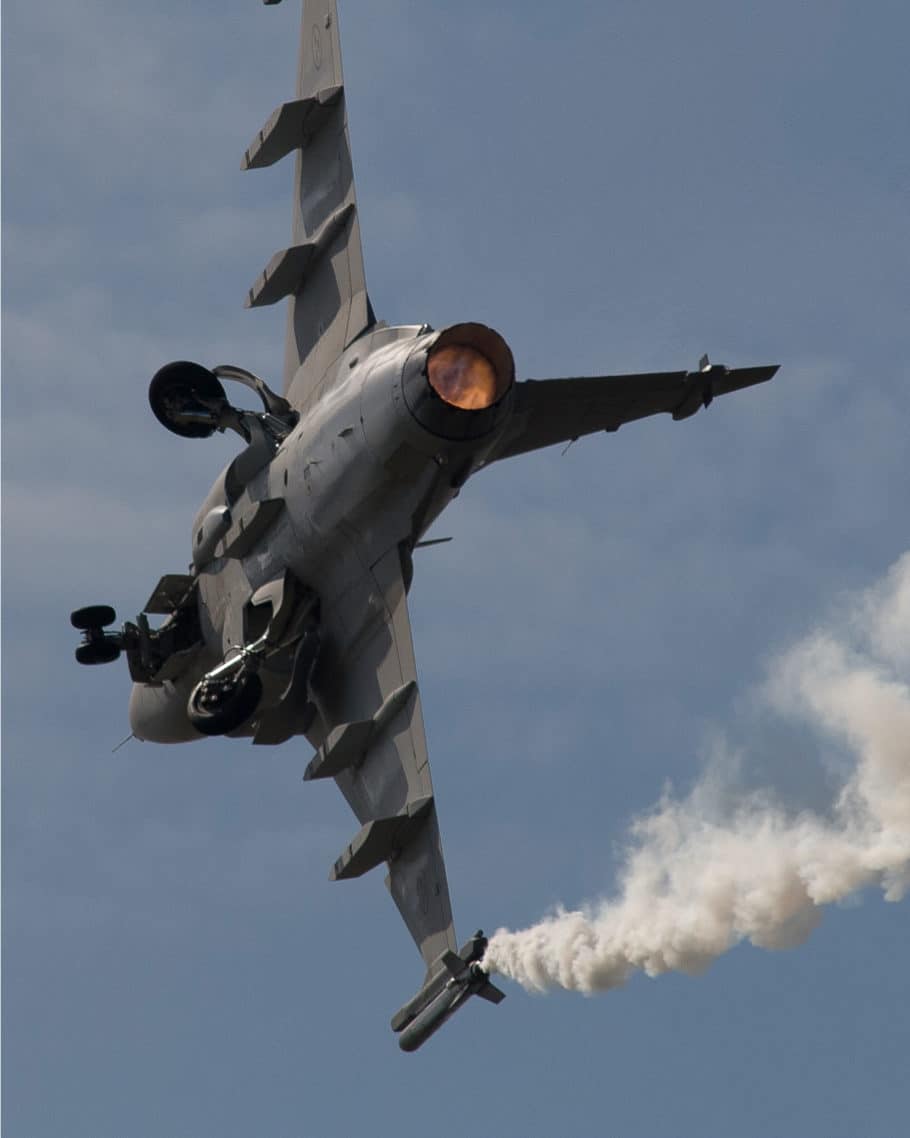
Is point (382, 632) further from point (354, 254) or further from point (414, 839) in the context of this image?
point (354, 254)

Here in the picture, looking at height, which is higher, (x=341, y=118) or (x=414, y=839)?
(x=341, y=118)

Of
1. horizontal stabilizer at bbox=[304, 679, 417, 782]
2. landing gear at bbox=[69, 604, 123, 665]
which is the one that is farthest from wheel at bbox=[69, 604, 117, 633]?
horizontal stabilizer at bbox=[304, 679, 417, 782]

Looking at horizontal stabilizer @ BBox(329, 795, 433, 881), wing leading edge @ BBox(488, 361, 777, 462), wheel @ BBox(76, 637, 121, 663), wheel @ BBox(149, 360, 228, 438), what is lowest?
horizontal stabilizer @ BBox(329, 795, 433, 881)

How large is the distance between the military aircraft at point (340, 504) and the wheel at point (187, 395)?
41mm

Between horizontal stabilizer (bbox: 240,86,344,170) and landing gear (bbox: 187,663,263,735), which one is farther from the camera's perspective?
horizontal stabilizer (bbox: 240,86,344,170)

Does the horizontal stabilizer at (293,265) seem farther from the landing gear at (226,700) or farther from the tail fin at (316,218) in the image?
the landing gear at (226,700)

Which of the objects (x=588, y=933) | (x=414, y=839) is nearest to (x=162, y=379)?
(x=414, y=839)

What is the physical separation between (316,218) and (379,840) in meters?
12.5

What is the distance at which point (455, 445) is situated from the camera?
39594 mm

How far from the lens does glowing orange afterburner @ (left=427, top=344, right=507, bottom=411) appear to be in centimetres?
3900

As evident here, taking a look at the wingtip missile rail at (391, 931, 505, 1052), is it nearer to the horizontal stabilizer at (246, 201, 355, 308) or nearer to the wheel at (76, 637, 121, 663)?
the wheel at (76, 637, 121, 663)

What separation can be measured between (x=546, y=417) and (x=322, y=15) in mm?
10103

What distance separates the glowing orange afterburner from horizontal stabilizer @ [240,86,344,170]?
917cm

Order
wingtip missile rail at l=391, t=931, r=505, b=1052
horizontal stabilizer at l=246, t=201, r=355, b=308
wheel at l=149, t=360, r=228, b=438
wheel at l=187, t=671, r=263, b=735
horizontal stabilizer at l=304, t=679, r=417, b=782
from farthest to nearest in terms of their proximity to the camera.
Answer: horizontal stabilizer at l=246, t=201, r=355, b=308
wheel at l=149, t=360, r=228, b=438
wheel at l=187, t=671, r=263, b=735
horizontal stabilizer at l=304, t=679, r=417, b=782
wingtip missile rail at l=391, t=931, r=505, b=1052
